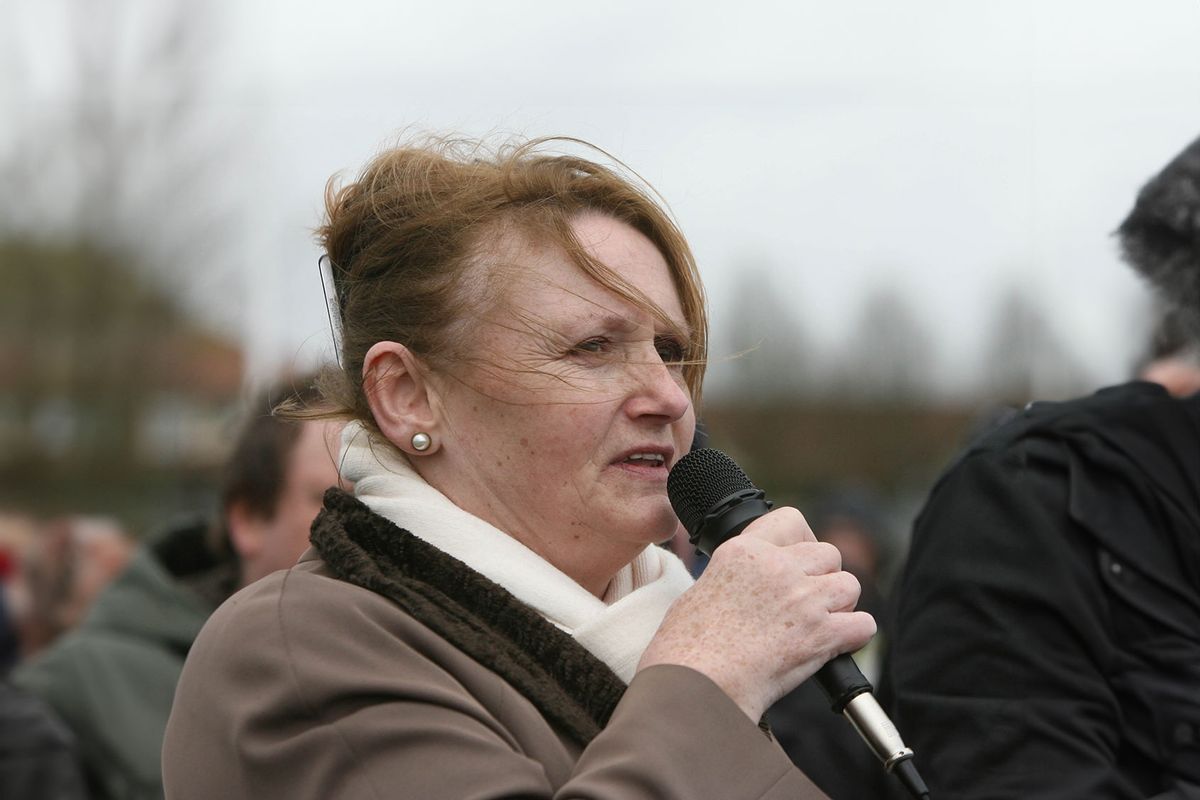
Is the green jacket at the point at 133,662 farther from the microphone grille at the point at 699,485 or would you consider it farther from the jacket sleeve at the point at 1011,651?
→ the microphone grille at the point at 699,485

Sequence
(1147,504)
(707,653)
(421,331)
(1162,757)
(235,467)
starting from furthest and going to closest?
(235,467) → (1147,504) → (1162,757) → (421,331) → (707,653)

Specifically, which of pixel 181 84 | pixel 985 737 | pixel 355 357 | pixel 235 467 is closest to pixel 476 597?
pixel 355 357

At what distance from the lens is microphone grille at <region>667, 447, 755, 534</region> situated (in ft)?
6.68

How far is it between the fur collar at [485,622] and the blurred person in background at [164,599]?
141cm

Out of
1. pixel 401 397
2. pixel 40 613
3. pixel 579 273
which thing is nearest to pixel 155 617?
pixel 40 613

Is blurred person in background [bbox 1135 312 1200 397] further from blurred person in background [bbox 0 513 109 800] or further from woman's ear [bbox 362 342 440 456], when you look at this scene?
blurred person in background [bbox 0 513 109 800]

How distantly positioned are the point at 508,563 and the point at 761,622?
38 centimetres

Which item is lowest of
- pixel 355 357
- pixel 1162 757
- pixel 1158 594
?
pixel 1162 757

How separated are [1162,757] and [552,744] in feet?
3.46

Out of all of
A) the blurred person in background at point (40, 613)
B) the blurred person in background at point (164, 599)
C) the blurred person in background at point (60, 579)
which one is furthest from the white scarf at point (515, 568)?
the blurred person in background at point (60, 579)

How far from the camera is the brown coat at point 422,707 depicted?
5.73ft

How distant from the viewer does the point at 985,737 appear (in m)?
2.34

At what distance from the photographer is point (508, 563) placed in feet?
6.71

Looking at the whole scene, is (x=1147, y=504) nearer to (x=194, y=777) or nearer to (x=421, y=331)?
(x=421, y=331)
